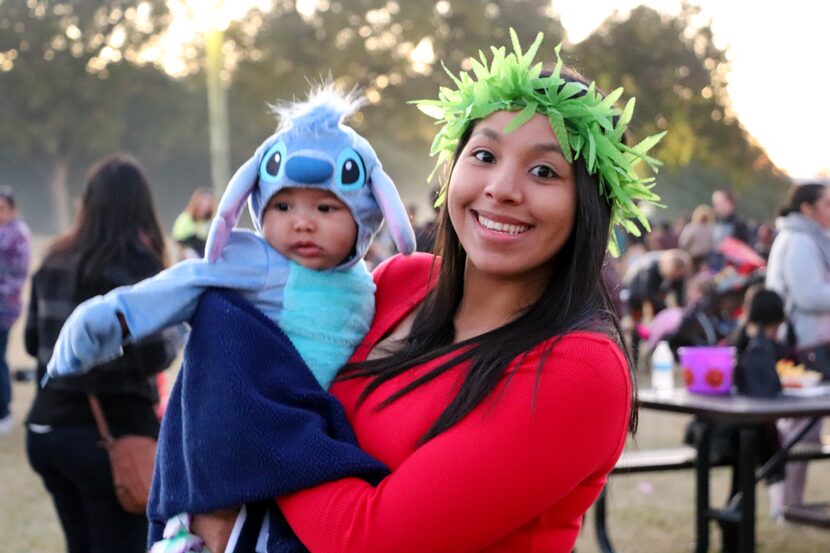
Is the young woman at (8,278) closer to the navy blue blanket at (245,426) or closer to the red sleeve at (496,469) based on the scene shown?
the navy blue blanket at (245,426)

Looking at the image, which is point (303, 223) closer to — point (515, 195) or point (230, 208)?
point (230, 208)

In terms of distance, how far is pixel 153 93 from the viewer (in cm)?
3716

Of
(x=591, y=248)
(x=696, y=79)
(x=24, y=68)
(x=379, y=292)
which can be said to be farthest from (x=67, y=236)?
(x=24, y=68)

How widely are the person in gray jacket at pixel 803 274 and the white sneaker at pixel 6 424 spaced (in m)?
5.47

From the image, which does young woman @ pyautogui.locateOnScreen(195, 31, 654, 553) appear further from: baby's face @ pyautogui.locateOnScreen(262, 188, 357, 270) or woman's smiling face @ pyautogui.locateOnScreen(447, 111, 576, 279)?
baby's face @ pyautogui.locateOnScreen(262, 188, 357, 270)

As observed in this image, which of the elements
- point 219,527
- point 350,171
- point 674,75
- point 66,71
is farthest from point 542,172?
point 66,71

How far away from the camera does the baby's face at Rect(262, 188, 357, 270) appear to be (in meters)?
2.08

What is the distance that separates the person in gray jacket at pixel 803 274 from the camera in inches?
236

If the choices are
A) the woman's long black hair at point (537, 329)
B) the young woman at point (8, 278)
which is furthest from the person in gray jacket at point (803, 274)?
the young woman at point (8, 278)

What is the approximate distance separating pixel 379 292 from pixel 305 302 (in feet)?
0.81

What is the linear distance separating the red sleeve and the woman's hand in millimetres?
201

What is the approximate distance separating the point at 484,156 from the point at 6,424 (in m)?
7.17

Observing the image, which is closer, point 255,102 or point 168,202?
point 255,102

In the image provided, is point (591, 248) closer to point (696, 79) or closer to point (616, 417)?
point (616, 417)
